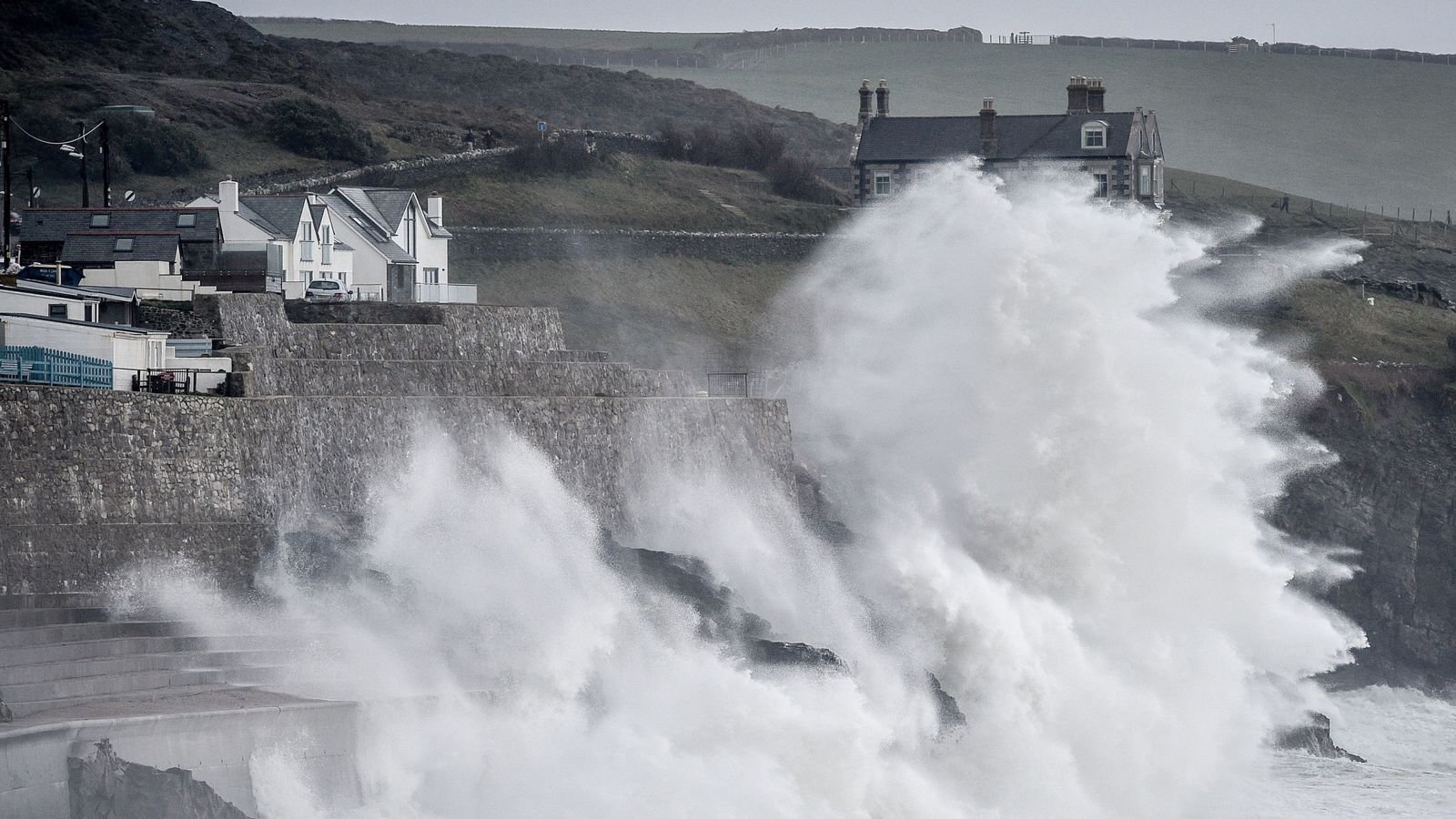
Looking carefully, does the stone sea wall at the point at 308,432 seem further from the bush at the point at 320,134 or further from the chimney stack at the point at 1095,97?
the chimney stack at the point at 1095,97

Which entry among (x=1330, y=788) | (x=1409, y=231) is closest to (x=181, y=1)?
(x=1409, y=231)

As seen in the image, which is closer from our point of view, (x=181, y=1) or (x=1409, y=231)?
(x=1409, y=231)

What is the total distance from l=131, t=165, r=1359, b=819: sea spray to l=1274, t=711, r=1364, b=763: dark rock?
2.51 ft

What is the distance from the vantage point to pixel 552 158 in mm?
49312

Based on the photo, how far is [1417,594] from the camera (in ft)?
129

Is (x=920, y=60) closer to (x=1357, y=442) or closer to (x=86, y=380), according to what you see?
(x=1357, y=442)

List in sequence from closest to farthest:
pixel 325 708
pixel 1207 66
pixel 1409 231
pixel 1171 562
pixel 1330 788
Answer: pixel 325 708
pixel 1330 788
pixel 1171 562
pixel 1409 231
pixel 1207 66

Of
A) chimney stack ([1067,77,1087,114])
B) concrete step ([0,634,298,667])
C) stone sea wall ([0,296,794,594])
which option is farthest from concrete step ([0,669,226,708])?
chimney stack ([1067,77,1087,114])

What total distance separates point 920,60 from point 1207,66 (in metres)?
15.7

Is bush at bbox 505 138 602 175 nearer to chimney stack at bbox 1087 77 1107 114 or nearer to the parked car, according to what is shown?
chimney stack at bbox 1087 77 1107 114

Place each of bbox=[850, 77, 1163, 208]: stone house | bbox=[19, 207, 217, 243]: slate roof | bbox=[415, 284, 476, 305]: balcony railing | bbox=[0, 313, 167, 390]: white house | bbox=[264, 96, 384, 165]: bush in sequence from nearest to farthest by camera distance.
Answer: bbox=[0, 313, 167, 390]: white house, bbox=[19, 207, 217, 243]: slate roof, bbox=[415, 284, 476, 305]: balcony railing, bbox=[264, 96, 384, 165]: bush, bbox=[850, 77, 1163, 208]: stone house

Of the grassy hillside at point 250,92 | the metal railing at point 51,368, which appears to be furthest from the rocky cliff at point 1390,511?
the metal railing at point 51,368

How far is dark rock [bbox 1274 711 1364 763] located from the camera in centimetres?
2939

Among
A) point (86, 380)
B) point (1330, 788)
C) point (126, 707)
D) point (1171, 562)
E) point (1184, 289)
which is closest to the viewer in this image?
point (126, 707)
